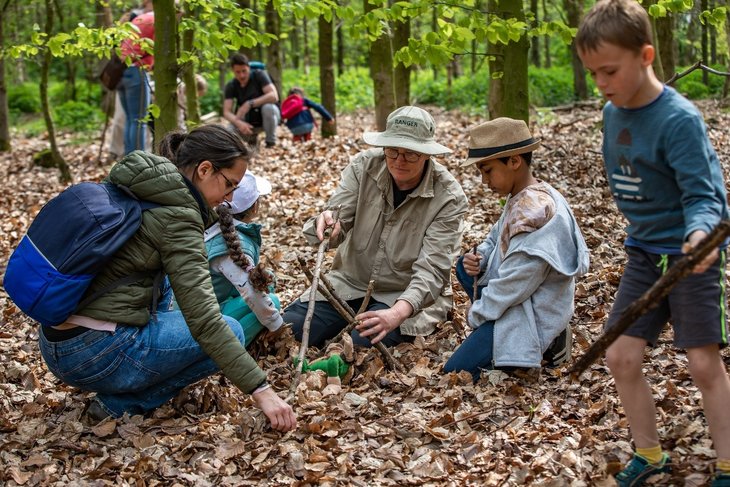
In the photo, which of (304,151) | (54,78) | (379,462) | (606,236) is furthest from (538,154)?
(54,78)

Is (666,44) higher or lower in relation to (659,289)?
higher

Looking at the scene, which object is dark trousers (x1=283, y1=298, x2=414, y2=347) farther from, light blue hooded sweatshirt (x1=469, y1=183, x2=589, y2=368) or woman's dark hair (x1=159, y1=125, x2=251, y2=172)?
woman's dark hair (x1=159, y1=125, x2=251, y2=172)

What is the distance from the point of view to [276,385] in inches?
179

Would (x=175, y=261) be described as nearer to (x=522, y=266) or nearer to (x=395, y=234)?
(x=522, y=266)

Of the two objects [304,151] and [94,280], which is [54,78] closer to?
[304,151]

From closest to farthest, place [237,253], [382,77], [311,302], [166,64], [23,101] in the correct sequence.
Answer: [311,302] < [237,253] < [166,64] < [382,77] < [23,101]

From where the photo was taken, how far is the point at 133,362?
3.86 metres

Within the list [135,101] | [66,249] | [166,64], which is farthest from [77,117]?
[66,249]

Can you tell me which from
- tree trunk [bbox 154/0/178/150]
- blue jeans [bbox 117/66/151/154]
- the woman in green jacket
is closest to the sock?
the woman in green jacket

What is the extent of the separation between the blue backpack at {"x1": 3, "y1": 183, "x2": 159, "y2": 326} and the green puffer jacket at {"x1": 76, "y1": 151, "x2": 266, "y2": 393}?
109 mm

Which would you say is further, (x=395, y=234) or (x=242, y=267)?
(x=395, y=234)

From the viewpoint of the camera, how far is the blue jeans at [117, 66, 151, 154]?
10047mm

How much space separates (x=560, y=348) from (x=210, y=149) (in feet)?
7.72

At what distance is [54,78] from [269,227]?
28.9m
